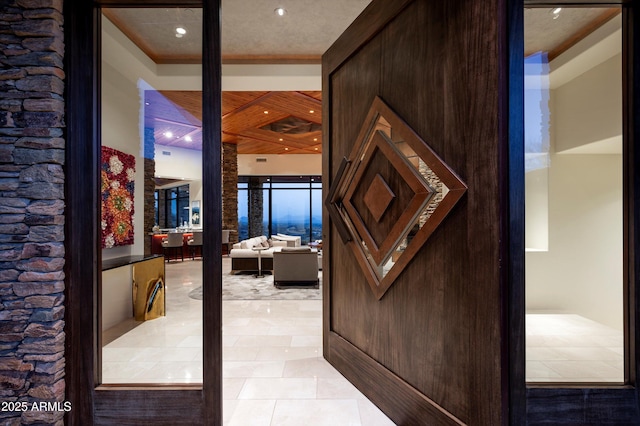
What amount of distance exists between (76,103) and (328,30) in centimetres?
302

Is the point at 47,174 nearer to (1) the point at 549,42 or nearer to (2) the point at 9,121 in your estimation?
(2) the point at 9,121

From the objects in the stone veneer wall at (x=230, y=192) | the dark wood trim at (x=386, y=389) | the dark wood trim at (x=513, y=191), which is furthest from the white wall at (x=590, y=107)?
the stone veneer wall at (x=230, y=192)

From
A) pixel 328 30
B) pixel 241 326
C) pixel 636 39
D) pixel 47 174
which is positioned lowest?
pixel 241 326

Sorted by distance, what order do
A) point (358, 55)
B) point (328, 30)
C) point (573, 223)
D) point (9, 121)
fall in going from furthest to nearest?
point (328, 30) → point (573, 223) → point (358, 55) → point (9, 121)

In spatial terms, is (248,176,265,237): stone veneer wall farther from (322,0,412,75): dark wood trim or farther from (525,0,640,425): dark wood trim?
(525,0,640,425): dark wood trim

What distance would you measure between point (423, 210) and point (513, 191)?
500mm

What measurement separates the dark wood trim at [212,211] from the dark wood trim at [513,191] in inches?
62.0

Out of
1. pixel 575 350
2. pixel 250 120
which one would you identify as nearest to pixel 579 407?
pixel 575 350

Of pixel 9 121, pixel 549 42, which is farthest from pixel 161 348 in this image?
pixel 549 42

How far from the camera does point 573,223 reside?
287 centimetres

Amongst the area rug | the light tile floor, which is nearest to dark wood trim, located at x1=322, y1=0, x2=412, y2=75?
the light tile floor

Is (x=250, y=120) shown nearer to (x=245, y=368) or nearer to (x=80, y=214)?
(x=80, y=214)

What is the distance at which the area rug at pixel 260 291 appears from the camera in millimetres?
5188

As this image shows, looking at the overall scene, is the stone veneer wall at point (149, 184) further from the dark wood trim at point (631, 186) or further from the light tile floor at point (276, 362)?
the dark wood trim at point (631, 186)
